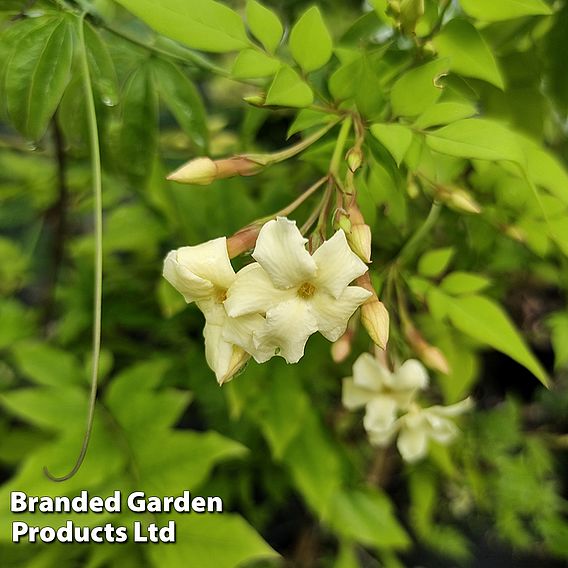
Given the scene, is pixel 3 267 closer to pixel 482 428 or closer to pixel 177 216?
pixel 177 216

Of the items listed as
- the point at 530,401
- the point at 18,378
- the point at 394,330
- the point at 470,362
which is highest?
the point at 394,330

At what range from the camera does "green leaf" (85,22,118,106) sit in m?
0.42

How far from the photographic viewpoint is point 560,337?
56 centimetres

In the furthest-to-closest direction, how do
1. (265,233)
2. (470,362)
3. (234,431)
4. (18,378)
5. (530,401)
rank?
(530,401), (18,378), (234,431), (470,362), (265,233)

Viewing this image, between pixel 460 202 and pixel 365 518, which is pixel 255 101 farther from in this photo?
pixel 365 518

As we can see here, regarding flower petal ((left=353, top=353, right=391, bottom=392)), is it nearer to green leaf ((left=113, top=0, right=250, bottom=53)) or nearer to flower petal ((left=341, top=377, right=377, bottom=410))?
flower petal ((left=341, top=377, right=377, bottom=410))

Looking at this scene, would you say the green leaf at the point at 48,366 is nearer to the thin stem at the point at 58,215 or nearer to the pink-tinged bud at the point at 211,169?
the thin stem at the point at 58,215

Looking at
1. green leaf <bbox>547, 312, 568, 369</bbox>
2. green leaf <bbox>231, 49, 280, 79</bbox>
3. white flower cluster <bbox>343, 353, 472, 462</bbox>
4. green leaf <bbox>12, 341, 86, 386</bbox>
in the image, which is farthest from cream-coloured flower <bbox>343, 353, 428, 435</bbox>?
green leaf <bbox>12, 341, 86, 386</bbox>

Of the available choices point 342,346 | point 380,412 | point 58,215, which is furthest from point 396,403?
point 58,215

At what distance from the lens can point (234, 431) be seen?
72 centimetres

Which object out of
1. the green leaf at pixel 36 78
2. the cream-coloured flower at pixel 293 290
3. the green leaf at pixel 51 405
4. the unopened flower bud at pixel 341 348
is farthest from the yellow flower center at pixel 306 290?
the green leaf at pixel 51 405

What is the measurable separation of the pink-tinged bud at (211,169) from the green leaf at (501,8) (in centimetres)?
17

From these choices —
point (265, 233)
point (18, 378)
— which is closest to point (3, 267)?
point (18, 378)

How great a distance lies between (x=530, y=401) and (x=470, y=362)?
1.43ft
